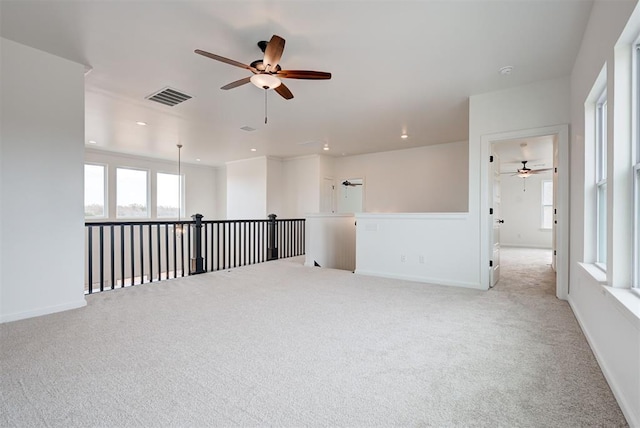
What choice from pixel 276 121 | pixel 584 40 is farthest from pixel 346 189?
pixel 584 40

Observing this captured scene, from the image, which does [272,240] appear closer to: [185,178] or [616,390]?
[185,178]

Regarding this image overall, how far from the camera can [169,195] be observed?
965cm

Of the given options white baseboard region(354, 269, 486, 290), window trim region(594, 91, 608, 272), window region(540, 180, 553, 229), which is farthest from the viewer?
window region(540, 180, 553, 229)

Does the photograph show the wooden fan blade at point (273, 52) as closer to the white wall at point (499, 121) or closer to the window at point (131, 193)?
the white wall at point (499, 121)

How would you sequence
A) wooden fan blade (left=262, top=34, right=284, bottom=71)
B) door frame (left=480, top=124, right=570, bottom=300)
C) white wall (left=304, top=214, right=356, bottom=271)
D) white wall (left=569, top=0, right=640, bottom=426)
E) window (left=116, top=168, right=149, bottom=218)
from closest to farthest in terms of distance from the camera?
white wall (left=569, top=0, right=640, bottom=426) < wooden fan blade (left=262, top=34, right=284, bottom=71) < door frame (left=480, top=124, right=570, bottom=300) < white wall (left=304, top=214, right=356, bottom=271) < window (left=116, top=168, right=149, bottom=218)

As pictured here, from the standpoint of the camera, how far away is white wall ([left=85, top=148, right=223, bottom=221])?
26.7ft

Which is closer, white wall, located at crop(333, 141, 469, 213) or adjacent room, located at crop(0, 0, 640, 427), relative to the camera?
adjacent room, located at crop(0, 0, 640, 427)

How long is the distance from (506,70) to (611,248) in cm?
250

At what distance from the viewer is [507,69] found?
3410mm

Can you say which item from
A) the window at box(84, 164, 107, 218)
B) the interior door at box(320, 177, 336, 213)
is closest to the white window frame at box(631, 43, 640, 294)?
the interior door at box(320, 177, 336, 213)

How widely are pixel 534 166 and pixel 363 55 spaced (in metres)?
8.29

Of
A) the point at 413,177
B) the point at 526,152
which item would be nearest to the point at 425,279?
the point at 413,177

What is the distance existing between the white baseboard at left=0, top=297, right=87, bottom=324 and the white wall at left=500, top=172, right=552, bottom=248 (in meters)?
11.4

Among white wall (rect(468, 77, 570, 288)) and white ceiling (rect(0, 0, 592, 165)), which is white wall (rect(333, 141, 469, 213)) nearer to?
white ceiling (rect(0, 0, 592, 165))
